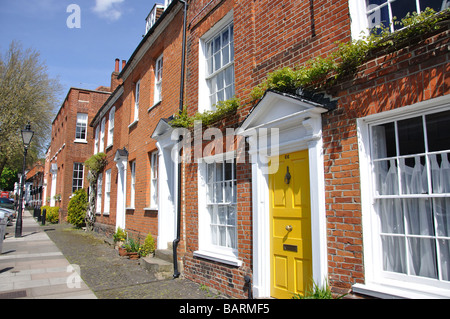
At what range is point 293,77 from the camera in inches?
186

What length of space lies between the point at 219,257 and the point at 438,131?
13.8ft

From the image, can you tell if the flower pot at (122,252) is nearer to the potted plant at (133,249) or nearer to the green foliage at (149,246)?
the potted plant at (133,249)

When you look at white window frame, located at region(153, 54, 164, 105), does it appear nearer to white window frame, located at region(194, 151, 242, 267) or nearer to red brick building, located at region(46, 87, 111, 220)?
white window frame, located at region(194, 151, 242, 267)

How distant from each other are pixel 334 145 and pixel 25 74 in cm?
2428

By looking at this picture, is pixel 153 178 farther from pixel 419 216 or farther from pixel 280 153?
pixel 419 216

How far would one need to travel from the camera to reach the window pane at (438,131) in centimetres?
336

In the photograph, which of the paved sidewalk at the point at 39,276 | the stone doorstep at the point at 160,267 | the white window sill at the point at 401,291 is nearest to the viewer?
the white window sill at the point at 401,291

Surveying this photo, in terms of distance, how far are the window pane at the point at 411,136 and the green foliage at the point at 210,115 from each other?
9.95 ft


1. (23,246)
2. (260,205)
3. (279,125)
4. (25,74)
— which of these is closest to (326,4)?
(279,125)

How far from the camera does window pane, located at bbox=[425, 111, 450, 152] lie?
336 centimetres

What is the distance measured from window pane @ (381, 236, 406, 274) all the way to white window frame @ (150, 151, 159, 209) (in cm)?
740

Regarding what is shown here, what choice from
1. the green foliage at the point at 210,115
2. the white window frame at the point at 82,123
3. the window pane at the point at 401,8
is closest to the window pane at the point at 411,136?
the window pane at the point at 401,8

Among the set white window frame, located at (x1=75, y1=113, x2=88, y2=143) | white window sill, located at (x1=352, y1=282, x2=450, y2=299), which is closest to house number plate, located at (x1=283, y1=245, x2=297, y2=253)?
white window sill, located at (x1=352, y1=282, x2=450, y2=299)

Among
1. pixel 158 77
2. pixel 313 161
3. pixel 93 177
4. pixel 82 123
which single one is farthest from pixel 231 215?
pixel 82 123
